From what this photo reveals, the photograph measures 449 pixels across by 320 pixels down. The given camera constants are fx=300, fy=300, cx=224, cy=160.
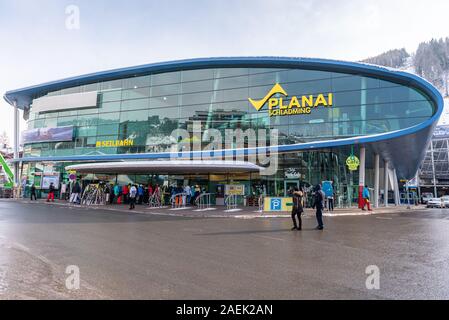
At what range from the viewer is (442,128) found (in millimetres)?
67938

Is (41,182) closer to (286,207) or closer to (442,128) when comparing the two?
(286,207)

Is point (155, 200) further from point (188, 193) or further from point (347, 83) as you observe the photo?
point (347, 83)

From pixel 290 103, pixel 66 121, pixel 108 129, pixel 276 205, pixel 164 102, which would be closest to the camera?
→ pixel 276 205

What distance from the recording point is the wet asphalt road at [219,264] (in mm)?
4402

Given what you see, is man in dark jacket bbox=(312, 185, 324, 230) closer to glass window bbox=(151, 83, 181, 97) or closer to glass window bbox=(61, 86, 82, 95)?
glass window bbox=(151, 83, 181, 97)

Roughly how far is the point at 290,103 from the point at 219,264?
22.6m

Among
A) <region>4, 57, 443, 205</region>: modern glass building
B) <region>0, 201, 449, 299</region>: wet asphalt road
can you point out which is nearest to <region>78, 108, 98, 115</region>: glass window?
<region>4, 57, 443, 205</region>: modern glass building

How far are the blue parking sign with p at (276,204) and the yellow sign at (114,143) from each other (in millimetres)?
17961

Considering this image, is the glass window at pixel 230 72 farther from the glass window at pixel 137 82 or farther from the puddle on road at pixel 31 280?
the puddle on road at pixel 31 280

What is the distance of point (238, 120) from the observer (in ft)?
91.9

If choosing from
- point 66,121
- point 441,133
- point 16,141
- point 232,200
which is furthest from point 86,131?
point 441,133

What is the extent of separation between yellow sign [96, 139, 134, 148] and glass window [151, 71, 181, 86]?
6756 mm

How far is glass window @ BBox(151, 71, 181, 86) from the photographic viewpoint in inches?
1237

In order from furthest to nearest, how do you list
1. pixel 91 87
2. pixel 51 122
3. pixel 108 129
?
pixel 51 122 < pixel 91 87 < pixel 108 129
